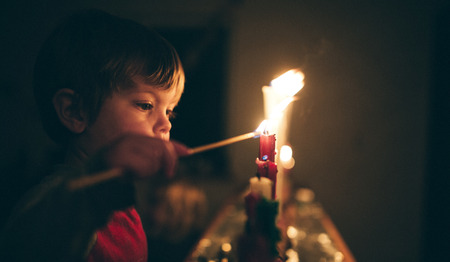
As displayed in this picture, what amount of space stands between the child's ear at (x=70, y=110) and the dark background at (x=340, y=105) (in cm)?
Result: 36

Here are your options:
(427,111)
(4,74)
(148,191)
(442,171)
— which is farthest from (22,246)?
(427,111)

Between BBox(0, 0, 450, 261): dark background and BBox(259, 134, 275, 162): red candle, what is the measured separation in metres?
0.39

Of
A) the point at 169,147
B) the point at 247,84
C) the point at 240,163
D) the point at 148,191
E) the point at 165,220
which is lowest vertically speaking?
the point at 169,147

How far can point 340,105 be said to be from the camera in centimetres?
123

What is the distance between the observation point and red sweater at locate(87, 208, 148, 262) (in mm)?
431

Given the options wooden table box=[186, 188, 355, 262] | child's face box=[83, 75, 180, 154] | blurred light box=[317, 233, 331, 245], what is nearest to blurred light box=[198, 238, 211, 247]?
wooden table box=[186, 188, 355, 262]

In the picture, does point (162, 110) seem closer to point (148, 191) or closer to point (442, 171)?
point (148, 191)

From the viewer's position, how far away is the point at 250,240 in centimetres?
31

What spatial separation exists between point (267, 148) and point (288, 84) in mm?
201

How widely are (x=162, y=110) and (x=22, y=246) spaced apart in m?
0.29

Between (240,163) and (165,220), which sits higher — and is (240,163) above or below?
above

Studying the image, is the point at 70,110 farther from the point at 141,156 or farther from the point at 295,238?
the point at 295,238

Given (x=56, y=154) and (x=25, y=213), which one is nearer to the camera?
(x=25, y=213)

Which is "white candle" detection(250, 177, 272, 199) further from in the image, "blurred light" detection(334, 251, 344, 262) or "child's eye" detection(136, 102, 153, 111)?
"blurred light" detection(334, 251, 344, 262)
